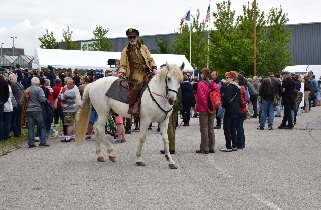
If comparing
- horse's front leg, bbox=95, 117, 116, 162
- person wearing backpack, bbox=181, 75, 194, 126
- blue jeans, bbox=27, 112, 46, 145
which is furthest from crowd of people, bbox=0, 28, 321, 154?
person wearing backpack, bbox=181, 75, 194, 126

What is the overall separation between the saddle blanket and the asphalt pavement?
54.3 inches

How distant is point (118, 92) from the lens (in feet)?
36.6

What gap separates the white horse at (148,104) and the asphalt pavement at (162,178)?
537mm

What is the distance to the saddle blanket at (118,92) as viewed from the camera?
1107cm

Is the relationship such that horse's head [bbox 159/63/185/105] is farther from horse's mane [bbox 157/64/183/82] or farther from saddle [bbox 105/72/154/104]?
saddle [bbox 105/72/154/104]

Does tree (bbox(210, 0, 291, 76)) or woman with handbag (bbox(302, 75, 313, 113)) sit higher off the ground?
tree (bbox(210, 0, 291, 76))

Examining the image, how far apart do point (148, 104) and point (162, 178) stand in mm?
2094

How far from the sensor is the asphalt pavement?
719 cm

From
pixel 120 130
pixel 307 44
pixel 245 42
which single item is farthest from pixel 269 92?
pixel 307 44

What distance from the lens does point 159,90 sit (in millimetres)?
10680

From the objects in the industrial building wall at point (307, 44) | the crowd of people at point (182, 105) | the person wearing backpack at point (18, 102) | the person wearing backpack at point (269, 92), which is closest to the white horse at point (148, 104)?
the crowd of people at point (182, 105)

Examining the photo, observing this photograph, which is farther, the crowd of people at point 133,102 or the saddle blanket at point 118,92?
the crowd of people at point 133,102

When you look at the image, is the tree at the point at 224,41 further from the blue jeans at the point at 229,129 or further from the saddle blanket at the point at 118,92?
the saddle blanket at the point at 118,92

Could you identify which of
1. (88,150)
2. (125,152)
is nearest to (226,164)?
(125,152)
